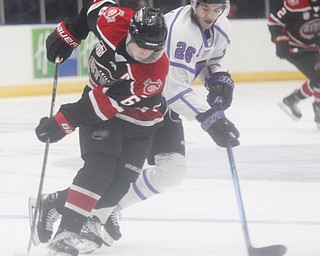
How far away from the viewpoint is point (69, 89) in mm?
10336

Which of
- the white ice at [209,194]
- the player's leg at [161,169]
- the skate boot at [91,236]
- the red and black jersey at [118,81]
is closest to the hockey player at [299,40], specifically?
the white ice at [209,194]

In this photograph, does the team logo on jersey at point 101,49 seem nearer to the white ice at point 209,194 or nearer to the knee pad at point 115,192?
the knee pad at point 115,192

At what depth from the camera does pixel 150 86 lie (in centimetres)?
328

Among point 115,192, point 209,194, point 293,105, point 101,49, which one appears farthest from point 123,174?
point 293,105

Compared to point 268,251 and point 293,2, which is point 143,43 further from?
point 293,2

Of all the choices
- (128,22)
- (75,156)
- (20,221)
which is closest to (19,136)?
(75,156)

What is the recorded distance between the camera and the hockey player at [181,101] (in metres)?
3.57

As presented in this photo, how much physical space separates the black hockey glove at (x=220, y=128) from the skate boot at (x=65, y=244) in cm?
55

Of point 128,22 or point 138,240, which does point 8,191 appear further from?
point 128,22

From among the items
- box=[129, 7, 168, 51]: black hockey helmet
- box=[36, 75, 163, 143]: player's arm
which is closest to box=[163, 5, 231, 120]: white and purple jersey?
box=[36, 75, 163, 143]: player's arm

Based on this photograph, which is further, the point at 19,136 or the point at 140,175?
the point at 19,136

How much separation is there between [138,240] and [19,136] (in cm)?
352

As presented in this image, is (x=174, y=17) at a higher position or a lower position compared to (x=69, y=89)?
higher

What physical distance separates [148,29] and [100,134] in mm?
384
